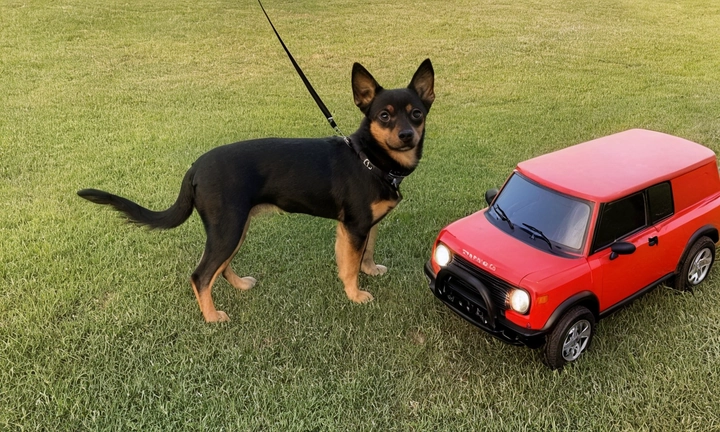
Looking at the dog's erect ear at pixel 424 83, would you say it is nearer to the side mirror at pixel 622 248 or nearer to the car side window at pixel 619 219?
the car side window at pixel 619 219

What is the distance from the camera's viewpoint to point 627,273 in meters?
3.48

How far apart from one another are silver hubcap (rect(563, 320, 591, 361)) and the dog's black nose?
5.68 feet

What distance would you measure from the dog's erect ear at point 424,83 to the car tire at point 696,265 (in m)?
2.45

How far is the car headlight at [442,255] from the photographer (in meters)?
3.68

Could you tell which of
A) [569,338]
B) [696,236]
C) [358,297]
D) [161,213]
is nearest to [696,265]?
[696,236]

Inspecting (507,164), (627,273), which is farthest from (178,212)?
(507,164)

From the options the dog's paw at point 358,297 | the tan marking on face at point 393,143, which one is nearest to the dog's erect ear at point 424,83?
the tan marking on face at point 393,143

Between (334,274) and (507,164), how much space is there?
368 cm

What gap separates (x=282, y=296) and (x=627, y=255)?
107 inches

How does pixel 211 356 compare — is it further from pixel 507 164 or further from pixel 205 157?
→ pixel 507 164

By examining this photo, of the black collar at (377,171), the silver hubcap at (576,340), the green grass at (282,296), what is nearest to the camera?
the green grass at (282,296)

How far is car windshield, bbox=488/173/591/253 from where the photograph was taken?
133 inches

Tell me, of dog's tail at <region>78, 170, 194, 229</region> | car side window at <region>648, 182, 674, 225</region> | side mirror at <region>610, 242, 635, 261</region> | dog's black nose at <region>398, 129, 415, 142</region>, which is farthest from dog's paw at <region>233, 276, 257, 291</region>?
car side window at <region>648, 182, 674, 225</region>

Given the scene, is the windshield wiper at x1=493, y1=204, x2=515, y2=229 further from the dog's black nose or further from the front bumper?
the dog's black nose
